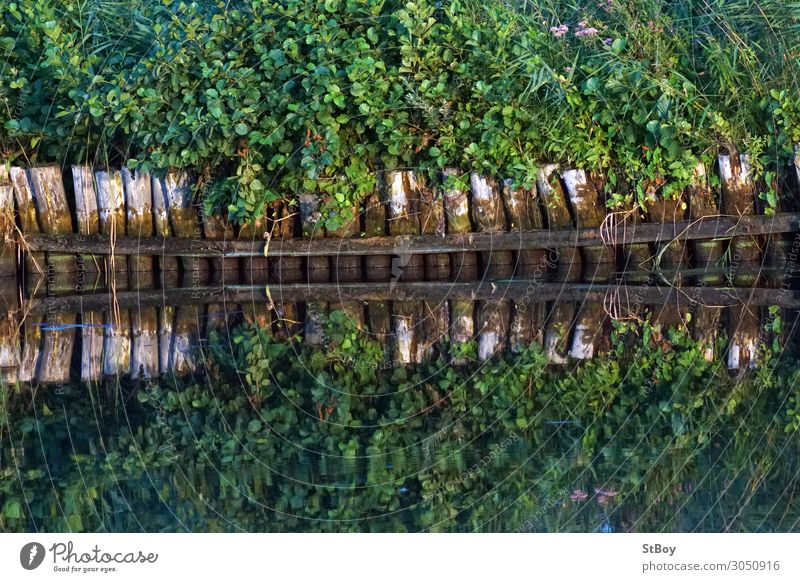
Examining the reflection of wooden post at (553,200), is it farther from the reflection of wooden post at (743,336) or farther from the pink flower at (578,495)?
the pink flower at (578,495)

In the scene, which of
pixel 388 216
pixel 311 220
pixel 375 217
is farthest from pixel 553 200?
pixel 311 220

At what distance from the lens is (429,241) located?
35.8ft

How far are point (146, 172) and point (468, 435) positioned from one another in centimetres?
586

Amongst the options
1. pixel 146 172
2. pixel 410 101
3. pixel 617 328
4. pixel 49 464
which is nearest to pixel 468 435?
pixel 49 464

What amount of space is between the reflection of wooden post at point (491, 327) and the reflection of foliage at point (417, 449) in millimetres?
348

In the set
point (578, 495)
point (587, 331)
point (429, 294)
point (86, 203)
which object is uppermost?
point (86, 203)

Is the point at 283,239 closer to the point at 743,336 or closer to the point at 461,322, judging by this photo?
the point at 461,322

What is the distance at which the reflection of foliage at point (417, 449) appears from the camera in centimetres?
500

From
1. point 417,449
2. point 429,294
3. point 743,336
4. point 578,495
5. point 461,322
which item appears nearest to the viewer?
point 578,495

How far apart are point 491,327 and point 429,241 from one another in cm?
213

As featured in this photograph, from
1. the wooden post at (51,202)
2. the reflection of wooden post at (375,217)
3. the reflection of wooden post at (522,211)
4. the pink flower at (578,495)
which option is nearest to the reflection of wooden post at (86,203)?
the wooden post at (51,202)

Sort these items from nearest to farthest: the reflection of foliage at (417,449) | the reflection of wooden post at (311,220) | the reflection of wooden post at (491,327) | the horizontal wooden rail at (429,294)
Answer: the reflection of foliage at (417,449), the reflection of wooden post at (491,327), the horizontal wooden rail at (429,294), the reflection of wooden post at (311,220)

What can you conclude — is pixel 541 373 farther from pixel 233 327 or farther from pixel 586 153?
pixel 586 153

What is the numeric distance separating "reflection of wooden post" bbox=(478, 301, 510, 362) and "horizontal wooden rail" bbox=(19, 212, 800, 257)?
1.14m
